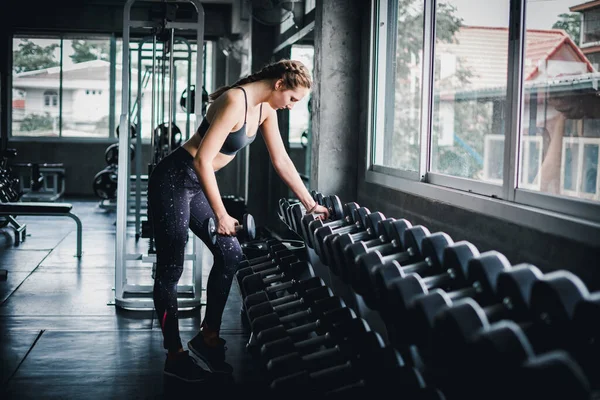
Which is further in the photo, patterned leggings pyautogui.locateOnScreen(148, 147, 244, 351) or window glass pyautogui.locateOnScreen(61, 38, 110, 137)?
window glass pyautogui.locateOnScreen(61, 38, 110, 137)

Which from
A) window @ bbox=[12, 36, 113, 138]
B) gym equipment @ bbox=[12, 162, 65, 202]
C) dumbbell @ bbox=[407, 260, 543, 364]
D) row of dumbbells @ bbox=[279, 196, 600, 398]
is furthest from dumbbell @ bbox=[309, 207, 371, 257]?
window @ bbox=[12, 36, 113, 138]

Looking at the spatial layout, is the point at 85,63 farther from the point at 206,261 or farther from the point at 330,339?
the point at 330,339

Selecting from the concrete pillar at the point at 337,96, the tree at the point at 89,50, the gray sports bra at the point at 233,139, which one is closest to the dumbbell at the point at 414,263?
the gray sports bra at the point at 233,139

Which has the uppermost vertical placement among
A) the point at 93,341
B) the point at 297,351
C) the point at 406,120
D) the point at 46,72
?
the point at 46,72

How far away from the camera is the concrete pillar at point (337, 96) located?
3.57m

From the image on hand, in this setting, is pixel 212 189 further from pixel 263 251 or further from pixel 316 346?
pixel 263 251

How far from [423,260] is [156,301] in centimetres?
108

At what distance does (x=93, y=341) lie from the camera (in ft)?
9.48

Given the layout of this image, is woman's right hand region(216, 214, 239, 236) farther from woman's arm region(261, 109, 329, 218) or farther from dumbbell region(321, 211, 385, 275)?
woman's arm region(261, 109, 329, 218)

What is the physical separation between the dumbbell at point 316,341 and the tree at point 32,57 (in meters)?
9.01

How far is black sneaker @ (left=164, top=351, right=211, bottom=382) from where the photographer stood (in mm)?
2393

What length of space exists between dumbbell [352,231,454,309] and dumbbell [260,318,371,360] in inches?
6.9

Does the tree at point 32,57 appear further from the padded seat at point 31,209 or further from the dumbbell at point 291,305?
the dumbbell at point 291,305

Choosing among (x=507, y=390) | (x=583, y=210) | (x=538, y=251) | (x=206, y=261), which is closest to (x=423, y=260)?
(x=538, y=251)
